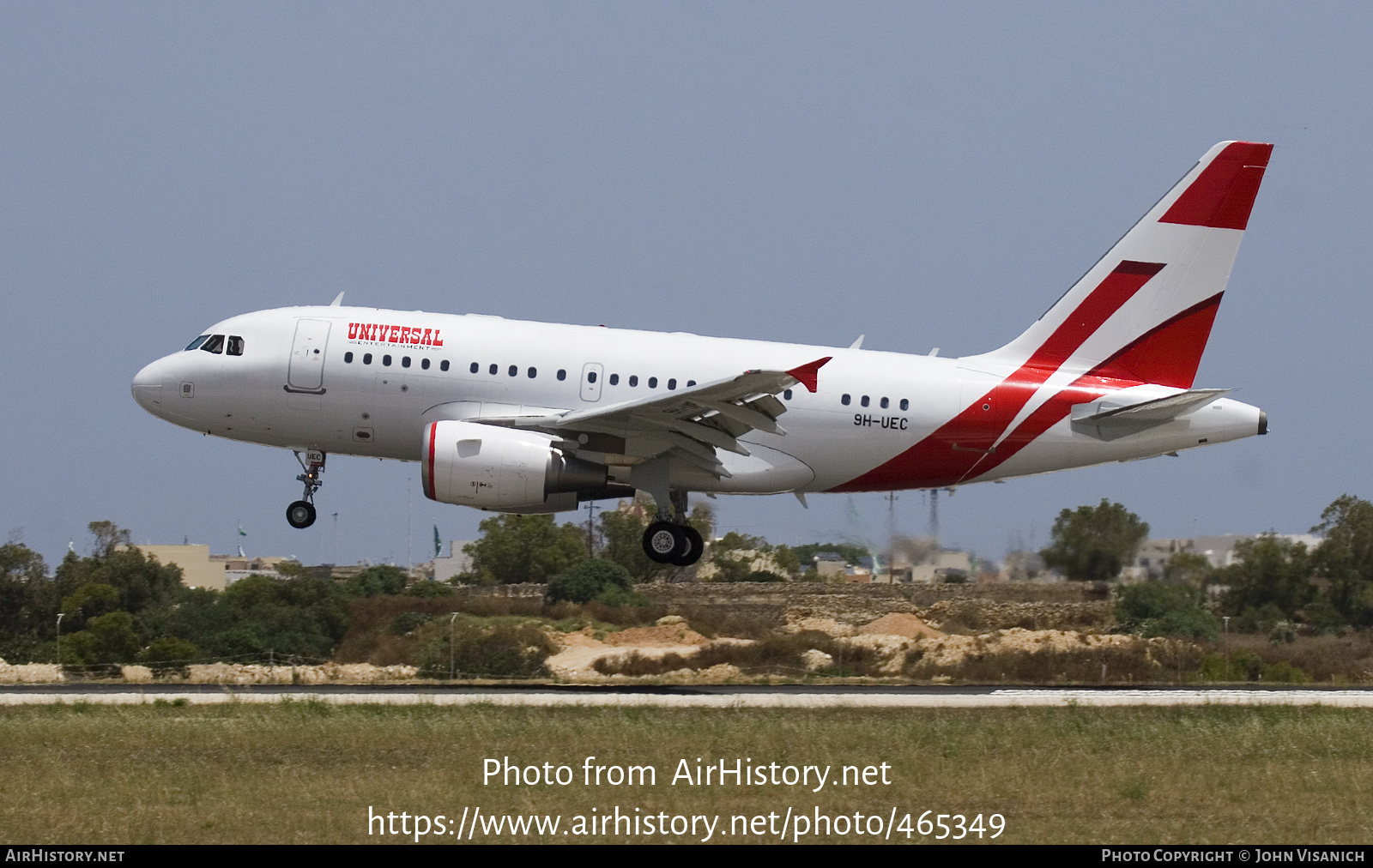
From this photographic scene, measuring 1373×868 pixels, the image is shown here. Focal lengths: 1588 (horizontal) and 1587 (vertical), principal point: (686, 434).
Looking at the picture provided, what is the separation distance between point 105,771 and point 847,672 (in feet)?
52.5

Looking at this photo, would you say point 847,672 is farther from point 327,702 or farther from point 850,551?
point 327,702

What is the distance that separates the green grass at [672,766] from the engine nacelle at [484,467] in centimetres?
432

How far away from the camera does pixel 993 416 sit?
2697cm

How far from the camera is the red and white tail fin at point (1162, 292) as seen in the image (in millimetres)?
27500

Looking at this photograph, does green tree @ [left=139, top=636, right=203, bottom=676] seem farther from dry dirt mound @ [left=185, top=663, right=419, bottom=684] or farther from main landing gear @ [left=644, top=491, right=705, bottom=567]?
main landing gear @ [left=644, top=491, right=705, bottom=567]

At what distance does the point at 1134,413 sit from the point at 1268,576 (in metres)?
12.5

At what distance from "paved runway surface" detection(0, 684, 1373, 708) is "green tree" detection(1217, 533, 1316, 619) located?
346 inches

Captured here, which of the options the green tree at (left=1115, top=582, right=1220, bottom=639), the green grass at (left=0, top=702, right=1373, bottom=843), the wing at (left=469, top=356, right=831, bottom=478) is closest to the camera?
the green grass at (left=0, top=702, right=1373, bottom=843)

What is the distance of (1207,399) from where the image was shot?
26.1 meters

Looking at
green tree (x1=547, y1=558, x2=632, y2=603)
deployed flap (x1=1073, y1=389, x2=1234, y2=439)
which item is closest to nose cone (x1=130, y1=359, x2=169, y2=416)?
green tree (x1=547, y1=558, x2=632, y2=603)

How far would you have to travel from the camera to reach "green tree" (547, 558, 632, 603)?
119 ft

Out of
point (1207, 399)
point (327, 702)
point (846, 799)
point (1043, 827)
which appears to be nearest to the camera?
point (1043, 827)
